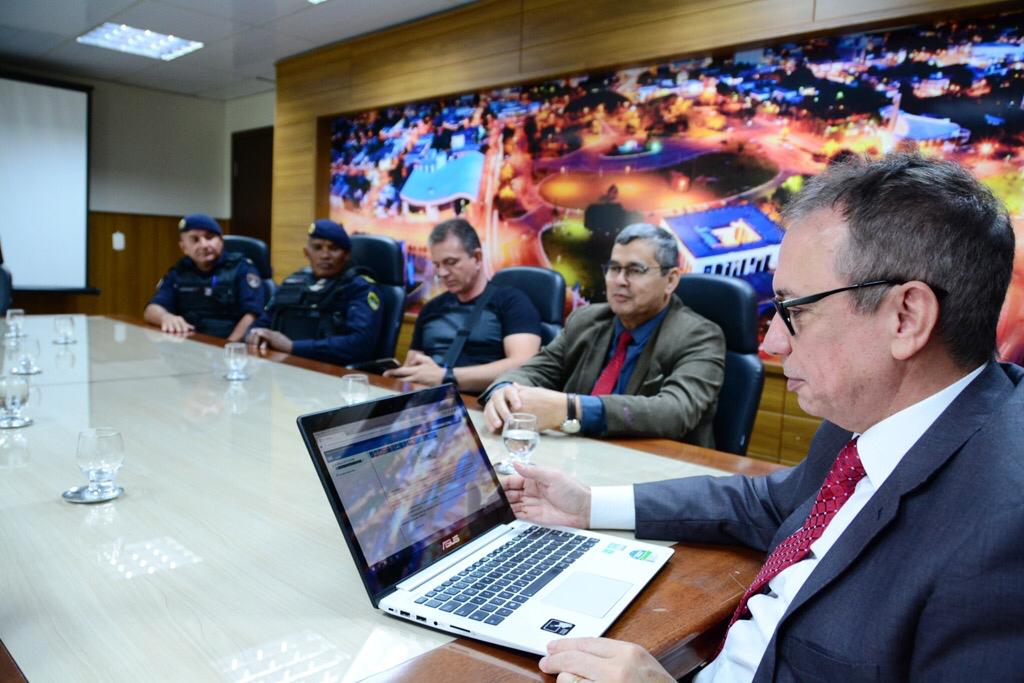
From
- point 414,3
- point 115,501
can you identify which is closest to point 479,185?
point 414,3

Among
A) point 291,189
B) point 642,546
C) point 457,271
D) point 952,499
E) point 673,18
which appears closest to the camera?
point 952,499

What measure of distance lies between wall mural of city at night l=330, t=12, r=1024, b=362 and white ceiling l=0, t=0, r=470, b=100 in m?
0.74

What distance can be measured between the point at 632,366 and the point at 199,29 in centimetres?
490

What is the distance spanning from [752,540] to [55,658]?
94cm

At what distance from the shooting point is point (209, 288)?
4273 mm

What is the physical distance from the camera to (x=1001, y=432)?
2.37 feet

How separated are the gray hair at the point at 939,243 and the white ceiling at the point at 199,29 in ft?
14.9

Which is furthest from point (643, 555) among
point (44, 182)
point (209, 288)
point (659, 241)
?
point (44, 182)

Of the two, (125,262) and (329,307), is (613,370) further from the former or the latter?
(125,262)

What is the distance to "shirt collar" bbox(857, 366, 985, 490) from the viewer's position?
810mm

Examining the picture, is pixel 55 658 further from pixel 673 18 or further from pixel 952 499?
pixel 673 18

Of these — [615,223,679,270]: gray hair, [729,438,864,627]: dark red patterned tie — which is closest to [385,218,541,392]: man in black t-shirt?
[615,223,679,270]: gray hair

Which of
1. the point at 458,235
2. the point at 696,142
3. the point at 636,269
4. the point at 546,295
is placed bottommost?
the point at 546,295

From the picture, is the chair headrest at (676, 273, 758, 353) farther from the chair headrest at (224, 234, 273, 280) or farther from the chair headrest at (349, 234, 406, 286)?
the chair headrest at (224, 234, 273, 280)
